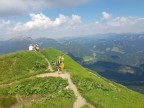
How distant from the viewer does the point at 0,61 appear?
2477 inches

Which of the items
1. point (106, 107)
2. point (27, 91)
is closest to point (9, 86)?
point (27, 91)

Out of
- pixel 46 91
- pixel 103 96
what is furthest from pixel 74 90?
pixel 103 96

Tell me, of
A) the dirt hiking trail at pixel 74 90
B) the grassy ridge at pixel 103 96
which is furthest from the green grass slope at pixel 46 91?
the dirt hiking trail at pixel 74 90

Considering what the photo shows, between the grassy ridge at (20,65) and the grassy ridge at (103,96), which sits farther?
the grassy ridge at (20,65)

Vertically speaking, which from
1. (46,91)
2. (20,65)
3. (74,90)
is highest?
(20,65)

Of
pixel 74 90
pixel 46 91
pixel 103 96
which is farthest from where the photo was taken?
pixel 46 91

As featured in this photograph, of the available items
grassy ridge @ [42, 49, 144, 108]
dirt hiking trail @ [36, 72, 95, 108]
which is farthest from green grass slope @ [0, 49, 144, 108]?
dirt hiking trail @ [36, 72, 95, 108]

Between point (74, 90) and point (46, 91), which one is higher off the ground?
point (74, 90)

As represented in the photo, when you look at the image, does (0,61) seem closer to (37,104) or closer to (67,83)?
(67,83)

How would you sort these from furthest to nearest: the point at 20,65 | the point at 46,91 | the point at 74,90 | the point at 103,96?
the point at 20,65, the point at 46,91, the point at 74,90, the point at 103,96

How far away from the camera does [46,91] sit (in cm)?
4706

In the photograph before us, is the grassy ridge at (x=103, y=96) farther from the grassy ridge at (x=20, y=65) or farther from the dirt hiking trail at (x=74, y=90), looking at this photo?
the grassy ridge at (x=20, y=65)

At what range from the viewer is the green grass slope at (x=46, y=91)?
1619 inches

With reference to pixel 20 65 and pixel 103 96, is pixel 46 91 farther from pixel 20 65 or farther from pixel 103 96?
pixel 20 65
